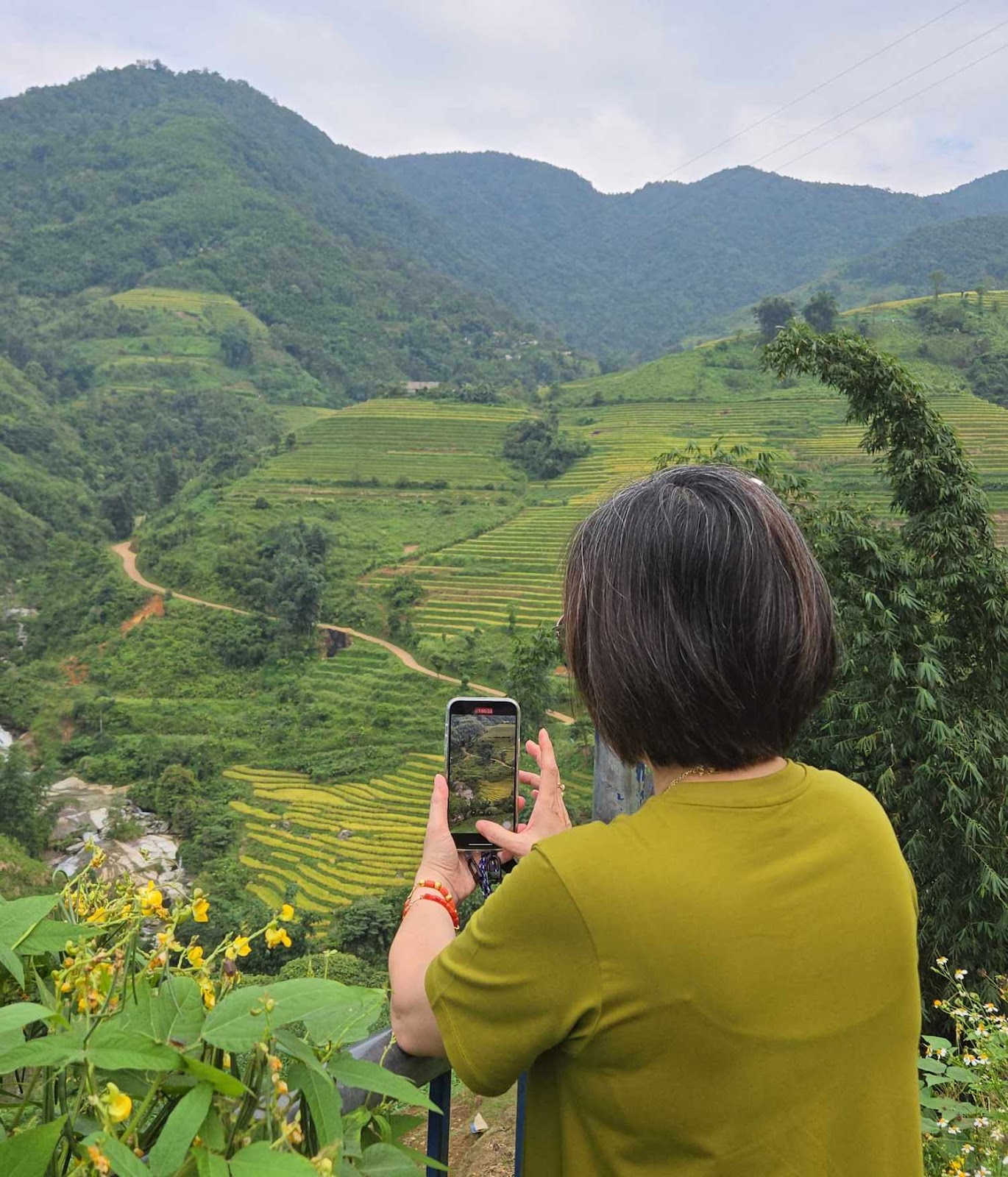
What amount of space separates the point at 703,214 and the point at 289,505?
8791cm

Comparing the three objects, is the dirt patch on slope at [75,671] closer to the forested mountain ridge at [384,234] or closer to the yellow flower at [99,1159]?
the yellow flower at [99,1159]

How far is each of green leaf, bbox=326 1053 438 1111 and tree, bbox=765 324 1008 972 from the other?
404 centimetres

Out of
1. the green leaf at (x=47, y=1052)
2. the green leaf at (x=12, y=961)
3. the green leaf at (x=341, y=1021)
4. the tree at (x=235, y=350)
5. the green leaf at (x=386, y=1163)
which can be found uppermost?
the tree at (x=235, y=350)

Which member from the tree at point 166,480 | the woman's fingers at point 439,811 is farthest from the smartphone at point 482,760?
the tree at point 166,480

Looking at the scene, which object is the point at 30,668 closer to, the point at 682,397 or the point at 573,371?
the point at 682,397

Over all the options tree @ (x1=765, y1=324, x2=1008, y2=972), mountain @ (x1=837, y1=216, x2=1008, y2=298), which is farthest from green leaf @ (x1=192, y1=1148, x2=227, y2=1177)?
mountain @ (x1=837, y1=216, x2=1008, y2=298)

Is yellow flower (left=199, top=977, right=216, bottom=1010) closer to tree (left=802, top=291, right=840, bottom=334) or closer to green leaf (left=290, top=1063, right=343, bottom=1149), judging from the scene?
green leaf (left=290, top=1063, right=343, bottom=1149)

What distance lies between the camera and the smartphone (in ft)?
3.08

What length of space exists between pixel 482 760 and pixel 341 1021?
1.58ft

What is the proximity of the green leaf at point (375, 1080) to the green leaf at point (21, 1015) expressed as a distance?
0.53 ft

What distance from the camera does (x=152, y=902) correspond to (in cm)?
56

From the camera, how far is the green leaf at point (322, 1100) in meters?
0.47

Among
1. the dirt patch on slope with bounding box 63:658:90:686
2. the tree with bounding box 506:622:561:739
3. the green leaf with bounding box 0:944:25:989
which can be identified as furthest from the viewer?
the dirt patch on slope with bounding box 63:658:90:686

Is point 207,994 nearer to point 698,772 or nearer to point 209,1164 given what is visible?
point 209,1164
